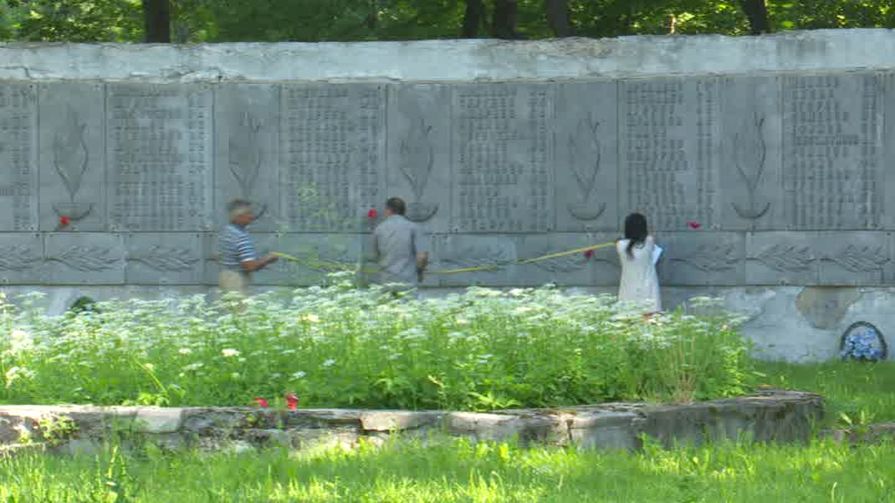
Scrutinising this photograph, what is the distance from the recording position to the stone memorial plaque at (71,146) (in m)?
18.0

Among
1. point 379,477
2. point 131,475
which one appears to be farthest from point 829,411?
point 131,475

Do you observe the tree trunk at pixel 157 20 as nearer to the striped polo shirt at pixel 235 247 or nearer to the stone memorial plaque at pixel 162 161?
the stone memorial plaque at pixel 162 161

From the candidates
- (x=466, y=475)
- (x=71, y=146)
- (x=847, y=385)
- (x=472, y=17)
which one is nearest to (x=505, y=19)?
(x=472, y=17)

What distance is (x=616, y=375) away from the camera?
1030cm

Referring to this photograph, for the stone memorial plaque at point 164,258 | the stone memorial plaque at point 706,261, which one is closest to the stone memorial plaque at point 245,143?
the stone memorial plaque at point 164,258

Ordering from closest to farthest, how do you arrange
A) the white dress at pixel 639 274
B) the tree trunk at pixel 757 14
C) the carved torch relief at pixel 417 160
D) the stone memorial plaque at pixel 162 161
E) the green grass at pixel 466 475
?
1. the green grass at pixel 466 475
2. the white dress at pixel 639 274
3. the carved torch relief at pixel 417 160
4. the stone memorial plaque at pixel 162 161
5. the tree trunk at pixel 757 14

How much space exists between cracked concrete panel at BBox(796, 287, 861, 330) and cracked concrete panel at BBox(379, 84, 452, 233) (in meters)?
3.70

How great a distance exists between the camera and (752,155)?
56.2 ft

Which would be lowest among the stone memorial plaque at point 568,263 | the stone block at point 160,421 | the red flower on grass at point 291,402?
the stone block at point 160,421

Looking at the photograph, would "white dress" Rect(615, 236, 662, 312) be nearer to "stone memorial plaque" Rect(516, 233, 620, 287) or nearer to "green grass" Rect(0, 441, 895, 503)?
"stone memorial plaque" Rect(516, 233, 620, 287)

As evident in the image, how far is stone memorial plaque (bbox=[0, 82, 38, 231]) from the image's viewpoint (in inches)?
712

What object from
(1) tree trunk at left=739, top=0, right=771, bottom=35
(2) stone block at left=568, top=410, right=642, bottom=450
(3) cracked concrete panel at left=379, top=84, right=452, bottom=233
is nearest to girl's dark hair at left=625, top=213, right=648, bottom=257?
(3) cracked concrete panel at left=379, top=84, right=452, bottom=233

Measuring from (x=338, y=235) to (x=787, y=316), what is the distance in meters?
4.67

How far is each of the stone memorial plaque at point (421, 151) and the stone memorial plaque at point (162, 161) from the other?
199 centimetres
